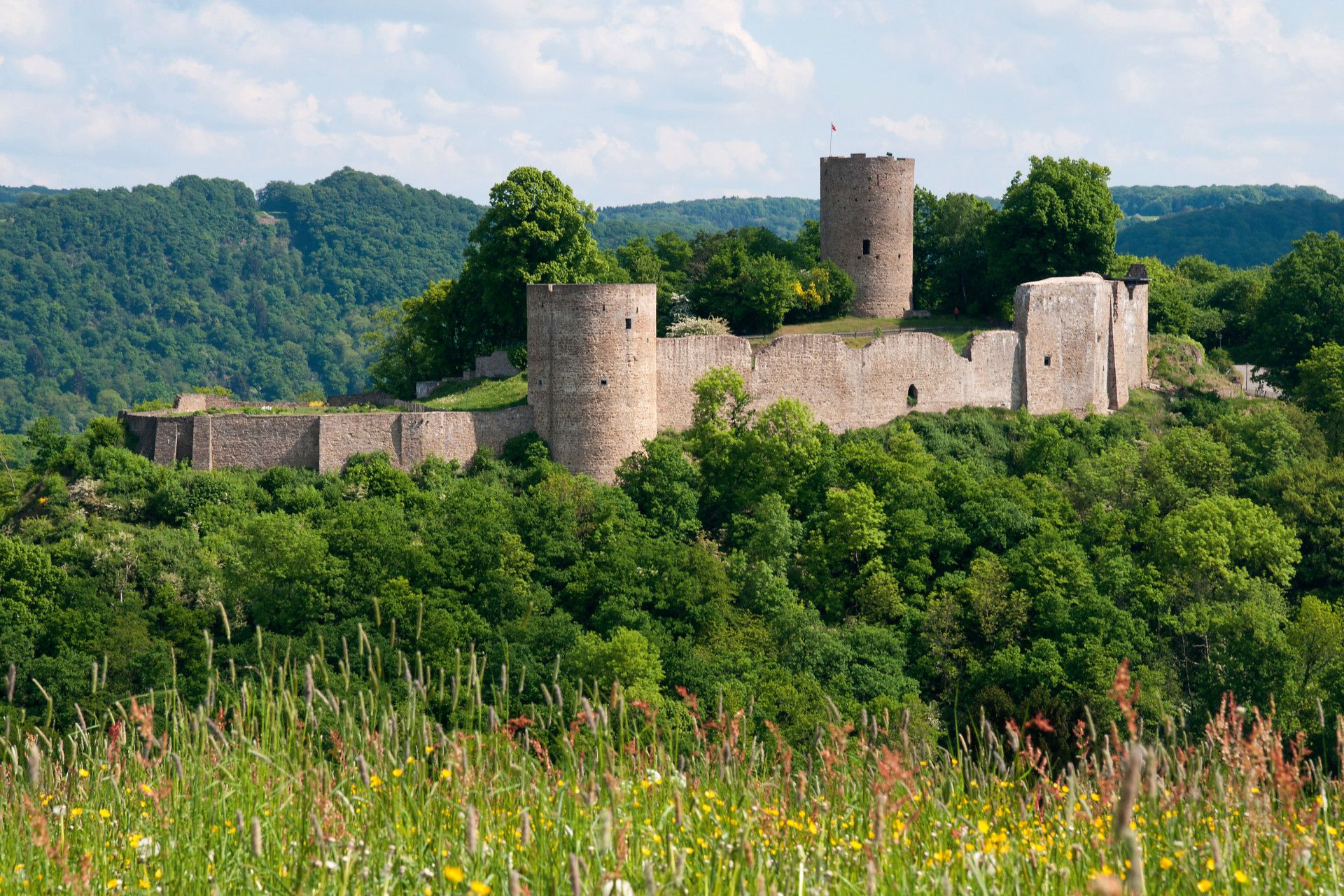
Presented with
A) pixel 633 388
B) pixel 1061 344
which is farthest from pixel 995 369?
pixel 633 388

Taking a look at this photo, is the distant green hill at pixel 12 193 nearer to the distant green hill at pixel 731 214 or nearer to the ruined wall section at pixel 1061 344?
the distant green hill at pixel 731 214

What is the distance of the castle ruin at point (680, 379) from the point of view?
88.9 ft

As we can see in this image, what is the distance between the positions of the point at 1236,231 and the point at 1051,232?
97218 mm

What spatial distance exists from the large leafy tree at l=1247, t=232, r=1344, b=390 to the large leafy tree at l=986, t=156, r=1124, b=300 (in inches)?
152

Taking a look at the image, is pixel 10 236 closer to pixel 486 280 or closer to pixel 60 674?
pixel 486 280

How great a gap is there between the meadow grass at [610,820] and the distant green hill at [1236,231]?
117m

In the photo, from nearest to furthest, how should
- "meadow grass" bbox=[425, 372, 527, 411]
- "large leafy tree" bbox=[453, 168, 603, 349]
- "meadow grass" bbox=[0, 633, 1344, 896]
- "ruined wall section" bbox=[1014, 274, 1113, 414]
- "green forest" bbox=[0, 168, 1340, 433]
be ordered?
"meadow grass" bbox=[0, 633, 1344, 896]
"meadow grass" bbox=[425, 372, 527, 411]
"large leafy tree" bbox=[453, 168, 603, 349]
"ruined wall section" bbox=[1014, 274, 1113, 414]
"green forest" bbox=[0, 168, 1340, 433]

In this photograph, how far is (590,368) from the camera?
2758cm

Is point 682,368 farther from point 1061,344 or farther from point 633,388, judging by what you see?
point 1061,344

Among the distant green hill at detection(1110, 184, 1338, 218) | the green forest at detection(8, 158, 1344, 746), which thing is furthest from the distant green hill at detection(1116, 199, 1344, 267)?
the green forest at detection(8, 158, 1344, 746)

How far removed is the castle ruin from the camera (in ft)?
88.9

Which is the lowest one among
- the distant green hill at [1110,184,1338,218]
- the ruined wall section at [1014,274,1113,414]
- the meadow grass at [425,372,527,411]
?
the meadow grass at [425,372,527,411]

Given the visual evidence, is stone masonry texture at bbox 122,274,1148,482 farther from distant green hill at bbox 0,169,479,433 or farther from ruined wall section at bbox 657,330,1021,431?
distant green hill at bbox 0,169,479,433

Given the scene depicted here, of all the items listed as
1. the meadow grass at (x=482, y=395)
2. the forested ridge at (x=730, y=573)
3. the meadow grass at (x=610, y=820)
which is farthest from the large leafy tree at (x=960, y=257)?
the meadow grass at (x=610, y=820)
